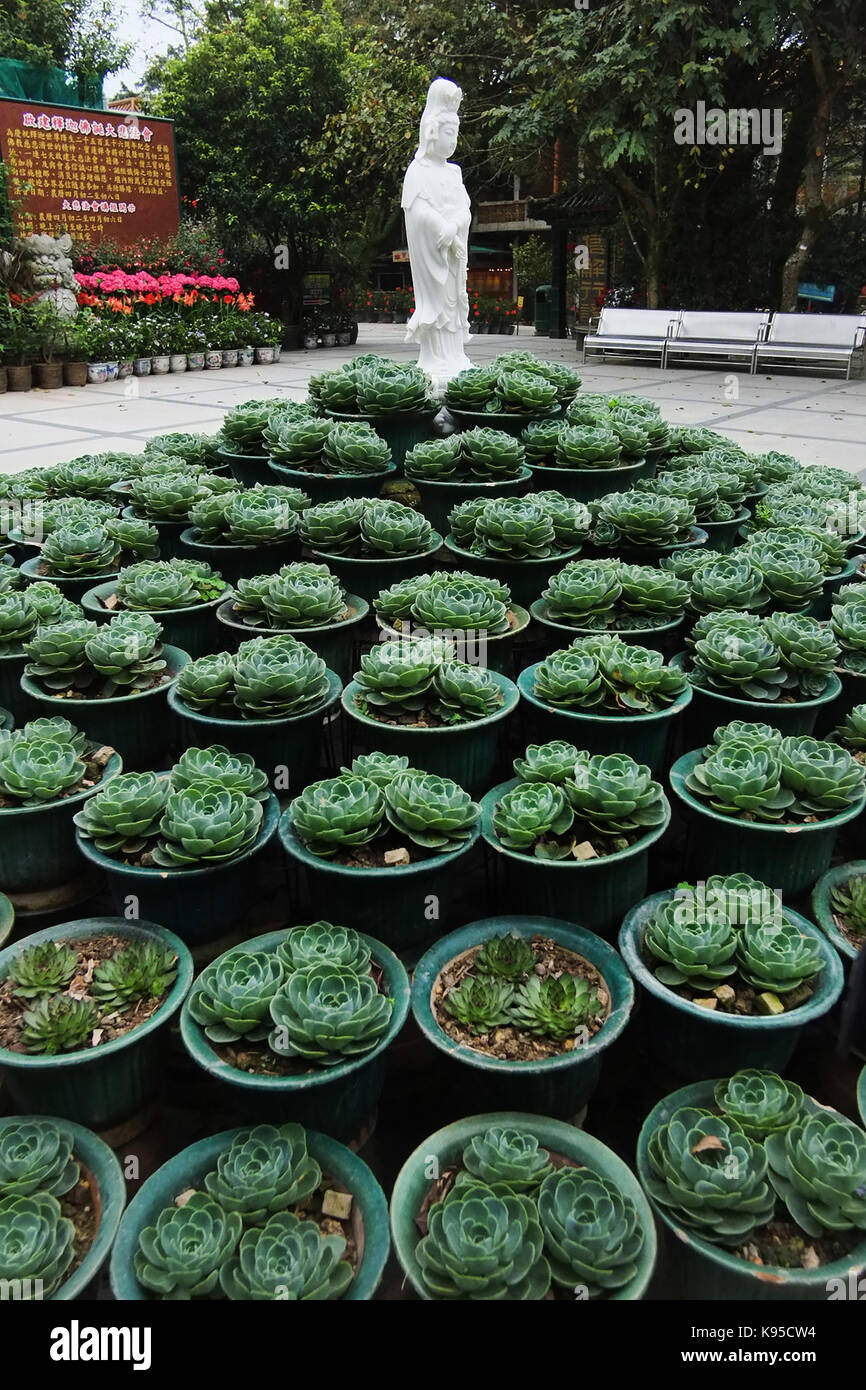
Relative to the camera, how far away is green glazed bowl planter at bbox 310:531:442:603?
3.41 m

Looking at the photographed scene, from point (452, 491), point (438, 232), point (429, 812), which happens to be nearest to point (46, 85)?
point (438, 232)

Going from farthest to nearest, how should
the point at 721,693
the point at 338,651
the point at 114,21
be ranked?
1. the point at 114,21
2. the point at 338,651
3. the point at 721,693

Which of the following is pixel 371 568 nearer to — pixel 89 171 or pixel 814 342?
pixel 814 342

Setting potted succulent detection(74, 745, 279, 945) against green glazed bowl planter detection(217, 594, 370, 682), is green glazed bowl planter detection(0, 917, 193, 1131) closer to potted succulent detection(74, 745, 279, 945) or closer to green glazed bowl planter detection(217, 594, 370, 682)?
potted succulent detection(74, 745, 279, 945)

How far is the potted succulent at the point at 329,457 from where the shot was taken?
12.3 ft

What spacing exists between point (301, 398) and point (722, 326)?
262 inches

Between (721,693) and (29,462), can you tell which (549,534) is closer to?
(721,693)

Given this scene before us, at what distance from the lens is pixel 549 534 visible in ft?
11.0

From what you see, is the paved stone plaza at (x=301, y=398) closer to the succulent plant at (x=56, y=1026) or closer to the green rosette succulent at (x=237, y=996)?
the succulent plant at (x=56, y=1026)

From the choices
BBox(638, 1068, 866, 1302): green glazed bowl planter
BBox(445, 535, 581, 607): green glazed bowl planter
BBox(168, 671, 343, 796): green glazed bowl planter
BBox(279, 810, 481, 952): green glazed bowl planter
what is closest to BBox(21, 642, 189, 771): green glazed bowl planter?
BBox(168, 671, 343, 796): green glazed bowl planter

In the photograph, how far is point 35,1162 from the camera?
1.70 m
